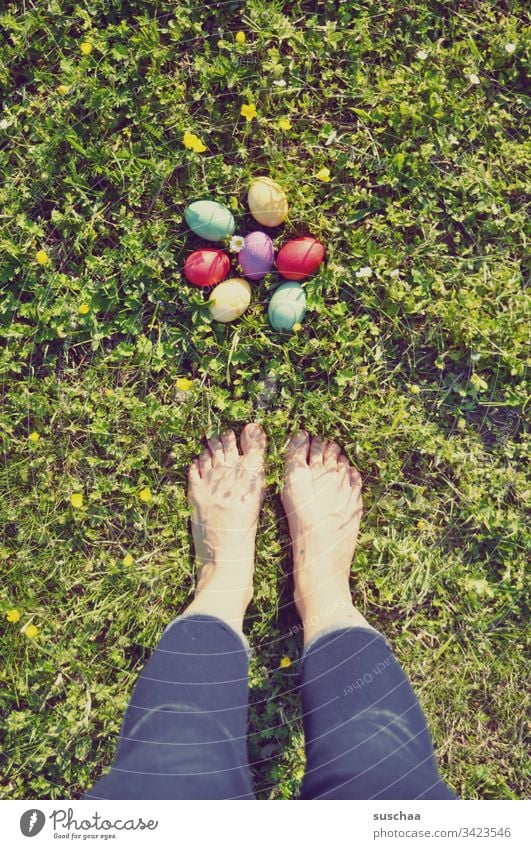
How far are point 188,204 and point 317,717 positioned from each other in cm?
153

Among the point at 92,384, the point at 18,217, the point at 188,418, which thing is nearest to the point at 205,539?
the point at 188,418

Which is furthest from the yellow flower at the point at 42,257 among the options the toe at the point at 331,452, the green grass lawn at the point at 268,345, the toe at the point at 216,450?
the toe at the point at 331,452

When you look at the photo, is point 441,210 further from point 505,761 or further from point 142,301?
point 505,761

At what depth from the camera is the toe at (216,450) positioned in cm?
201

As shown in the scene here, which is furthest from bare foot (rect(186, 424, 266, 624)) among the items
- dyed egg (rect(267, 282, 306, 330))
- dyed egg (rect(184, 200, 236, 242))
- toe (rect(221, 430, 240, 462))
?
dyed egg (rect(184, 200, 236, 242))

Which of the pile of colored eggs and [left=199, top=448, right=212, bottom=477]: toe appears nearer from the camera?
the pile of colored eggs

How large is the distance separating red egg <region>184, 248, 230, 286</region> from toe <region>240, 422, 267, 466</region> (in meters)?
0.46

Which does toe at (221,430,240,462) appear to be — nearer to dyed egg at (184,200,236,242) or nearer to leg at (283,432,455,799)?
leg at (283,432,455,799)

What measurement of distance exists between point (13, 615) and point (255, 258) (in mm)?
1301

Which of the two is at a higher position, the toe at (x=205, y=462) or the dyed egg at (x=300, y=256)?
the dyed egg at (x=300, y=256)

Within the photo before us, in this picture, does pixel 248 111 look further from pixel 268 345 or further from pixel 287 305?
pixel 268 345

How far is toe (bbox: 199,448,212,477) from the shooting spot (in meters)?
2.01

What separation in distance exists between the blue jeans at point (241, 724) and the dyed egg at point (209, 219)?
3.72ft

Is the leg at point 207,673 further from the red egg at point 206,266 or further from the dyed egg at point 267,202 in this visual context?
the dyed egg at point 267,202
